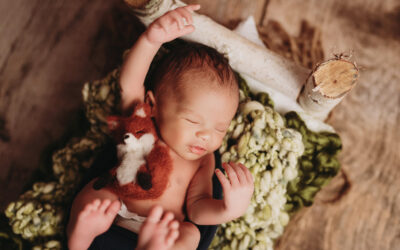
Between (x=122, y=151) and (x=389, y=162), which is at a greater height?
(x=122, y=151)

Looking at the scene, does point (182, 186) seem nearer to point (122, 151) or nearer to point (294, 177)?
point (122, 151)

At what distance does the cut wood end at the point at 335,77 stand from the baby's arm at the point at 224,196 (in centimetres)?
39

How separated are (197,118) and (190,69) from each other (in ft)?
0.54

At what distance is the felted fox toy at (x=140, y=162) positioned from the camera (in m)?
1.01

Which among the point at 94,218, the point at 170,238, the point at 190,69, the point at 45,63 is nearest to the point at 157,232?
the point at 170,238

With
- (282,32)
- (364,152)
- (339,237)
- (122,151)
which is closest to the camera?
(122,151)

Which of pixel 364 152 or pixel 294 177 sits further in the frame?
pixel 364 152

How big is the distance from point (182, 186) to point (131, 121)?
0.28m

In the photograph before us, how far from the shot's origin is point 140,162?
103cm

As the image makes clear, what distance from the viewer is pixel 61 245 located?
120 cm

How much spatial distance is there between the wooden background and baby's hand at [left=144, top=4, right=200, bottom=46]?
2.03 ft

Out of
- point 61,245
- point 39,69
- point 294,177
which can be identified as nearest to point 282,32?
point 294,177

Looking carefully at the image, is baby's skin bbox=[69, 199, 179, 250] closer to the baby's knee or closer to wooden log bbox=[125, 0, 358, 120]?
the baby's knee

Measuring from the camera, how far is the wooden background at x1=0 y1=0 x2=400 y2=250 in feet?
5.27
